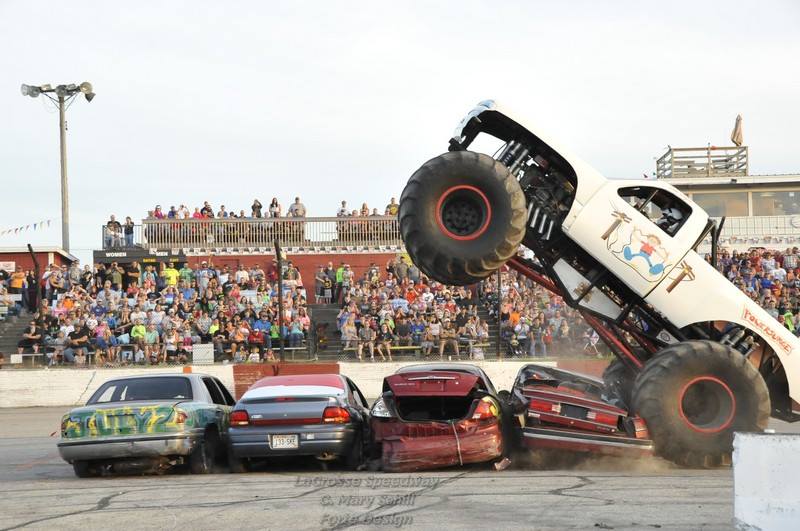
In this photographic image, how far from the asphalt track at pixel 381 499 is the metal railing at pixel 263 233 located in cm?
2183

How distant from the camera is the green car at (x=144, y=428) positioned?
36.9 feet

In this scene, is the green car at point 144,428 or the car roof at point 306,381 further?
the car roof at point 306,381

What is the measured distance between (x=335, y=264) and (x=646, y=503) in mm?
25361

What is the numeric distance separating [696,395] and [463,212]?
3398mm

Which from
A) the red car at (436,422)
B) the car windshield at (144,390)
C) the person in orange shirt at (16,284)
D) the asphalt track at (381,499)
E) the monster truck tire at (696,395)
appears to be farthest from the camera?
the person in orange shirt at (16,284)

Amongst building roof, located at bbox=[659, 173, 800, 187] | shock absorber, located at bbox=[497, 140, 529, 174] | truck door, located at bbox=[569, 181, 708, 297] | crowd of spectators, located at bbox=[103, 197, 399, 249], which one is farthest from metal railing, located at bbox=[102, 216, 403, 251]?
truck door, located at bbox=[569, 181, 708, 297]

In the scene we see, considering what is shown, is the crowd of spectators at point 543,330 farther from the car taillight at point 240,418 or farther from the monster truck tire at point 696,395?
the car taillight at point 240,418

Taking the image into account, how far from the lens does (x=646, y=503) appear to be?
8758 mm

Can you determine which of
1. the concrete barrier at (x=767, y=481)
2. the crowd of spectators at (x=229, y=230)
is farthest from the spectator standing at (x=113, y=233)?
the concrete barrier at (x=767, y=481)

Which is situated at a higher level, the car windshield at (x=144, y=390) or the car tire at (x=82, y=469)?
the car windshield at (x=144, y=390)

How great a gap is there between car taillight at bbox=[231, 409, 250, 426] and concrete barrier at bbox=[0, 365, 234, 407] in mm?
11195

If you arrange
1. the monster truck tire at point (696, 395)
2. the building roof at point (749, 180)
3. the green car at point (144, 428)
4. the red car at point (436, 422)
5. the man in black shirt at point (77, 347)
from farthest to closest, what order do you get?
the building roof at point (749, 180), the man in black shirt at point (77, 347), the monster truck tire at point (696, 395), the green car at point (144, 428), the red car at point (436, 422)

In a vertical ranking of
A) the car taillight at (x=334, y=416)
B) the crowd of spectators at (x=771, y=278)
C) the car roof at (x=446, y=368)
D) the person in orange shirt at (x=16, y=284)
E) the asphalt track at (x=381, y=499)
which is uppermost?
the person in orange shirt at (x=16, y=284)

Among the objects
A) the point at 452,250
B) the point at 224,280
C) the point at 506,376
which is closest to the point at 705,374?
the point at 452,250
